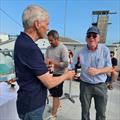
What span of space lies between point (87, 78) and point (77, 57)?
0.28 m


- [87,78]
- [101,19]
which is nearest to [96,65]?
[87,78]

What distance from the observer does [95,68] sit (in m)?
3.16

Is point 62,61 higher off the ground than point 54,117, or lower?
higher

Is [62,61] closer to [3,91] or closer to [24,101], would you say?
[3,91]

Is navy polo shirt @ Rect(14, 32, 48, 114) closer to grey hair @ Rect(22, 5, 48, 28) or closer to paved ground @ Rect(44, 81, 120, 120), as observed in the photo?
grey hair @ Rect(22, 5, 48, 28)

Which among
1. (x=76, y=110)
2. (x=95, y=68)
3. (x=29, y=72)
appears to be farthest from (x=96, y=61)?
(x=76, y=110)

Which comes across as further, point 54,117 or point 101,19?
point 101,19

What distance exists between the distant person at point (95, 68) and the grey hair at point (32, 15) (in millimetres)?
1133

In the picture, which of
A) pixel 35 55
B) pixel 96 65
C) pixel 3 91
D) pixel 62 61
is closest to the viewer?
pixel 35 55

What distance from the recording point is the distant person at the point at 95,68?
3160 millimetres

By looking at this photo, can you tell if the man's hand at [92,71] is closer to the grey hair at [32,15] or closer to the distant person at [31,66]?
the distant person at [31,66]

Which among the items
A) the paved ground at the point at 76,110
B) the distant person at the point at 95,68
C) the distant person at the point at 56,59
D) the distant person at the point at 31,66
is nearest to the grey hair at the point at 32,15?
the distant person at the point at 31,66

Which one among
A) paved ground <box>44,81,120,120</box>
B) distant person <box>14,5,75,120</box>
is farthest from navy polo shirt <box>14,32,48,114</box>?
paved ground <box>44,81,120,120</box>

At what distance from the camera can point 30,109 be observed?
2.14m
